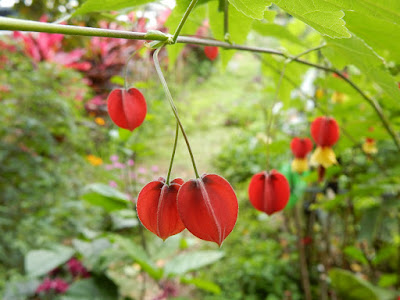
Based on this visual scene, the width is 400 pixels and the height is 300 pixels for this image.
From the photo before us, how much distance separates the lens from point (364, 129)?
918mm

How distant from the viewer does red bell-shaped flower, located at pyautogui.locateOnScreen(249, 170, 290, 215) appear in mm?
516

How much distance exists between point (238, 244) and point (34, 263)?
1.65m

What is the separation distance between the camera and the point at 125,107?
0.46 m

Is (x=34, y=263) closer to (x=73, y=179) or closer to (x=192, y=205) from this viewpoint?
(x=73, y=179)

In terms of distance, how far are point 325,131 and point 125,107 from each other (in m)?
0.45

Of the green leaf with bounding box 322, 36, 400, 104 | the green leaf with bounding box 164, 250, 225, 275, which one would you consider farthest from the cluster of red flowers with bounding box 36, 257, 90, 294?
the green leaf with bounding box 322, 36, 400, 104

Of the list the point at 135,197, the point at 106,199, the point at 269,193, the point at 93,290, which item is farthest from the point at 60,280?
the point at 269,193

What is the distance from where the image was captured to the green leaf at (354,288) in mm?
1271

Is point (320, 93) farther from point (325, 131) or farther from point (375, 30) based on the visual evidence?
point (375, 30)

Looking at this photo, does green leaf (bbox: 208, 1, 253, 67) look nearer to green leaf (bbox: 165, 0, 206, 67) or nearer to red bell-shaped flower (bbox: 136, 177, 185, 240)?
green leaf (bbox: 165, 0, 206, 67)

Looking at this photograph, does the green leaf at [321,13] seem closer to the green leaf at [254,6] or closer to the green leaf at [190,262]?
the green leaf at [254,6]

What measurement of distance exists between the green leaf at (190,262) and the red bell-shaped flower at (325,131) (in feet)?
2.49

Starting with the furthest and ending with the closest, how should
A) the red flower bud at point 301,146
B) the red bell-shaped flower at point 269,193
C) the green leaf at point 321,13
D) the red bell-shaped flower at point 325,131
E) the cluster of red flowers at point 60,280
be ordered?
the cluster of red flowers at point 60,280
the red flower bud at point 301,146
the red bell-shaped flower at point 325,131
the red bell-shaped flower at point 269,193
the green leaf at point 321,13

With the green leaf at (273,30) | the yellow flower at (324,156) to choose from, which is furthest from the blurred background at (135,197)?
the yellow flower at (324,156)
